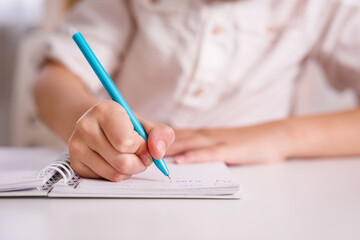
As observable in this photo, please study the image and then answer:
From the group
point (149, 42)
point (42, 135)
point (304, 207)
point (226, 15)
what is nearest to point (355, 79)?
point (226, 15)

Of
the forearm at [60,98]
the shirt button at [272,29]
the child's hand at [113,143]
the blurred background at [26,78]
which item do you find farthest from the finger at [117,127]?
the blurred background at [26,78]

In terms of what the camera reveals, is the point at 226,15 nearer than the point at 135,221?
No

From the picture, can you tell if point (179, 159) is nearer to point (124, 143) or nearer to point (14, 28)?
point (124, 143)

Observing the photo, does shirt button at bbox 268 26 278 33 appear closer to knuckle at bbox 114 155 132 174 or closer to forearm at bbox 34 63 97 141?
forearm at bbox 34 63 97 141

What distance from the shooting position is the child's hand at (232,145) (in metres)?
0.61

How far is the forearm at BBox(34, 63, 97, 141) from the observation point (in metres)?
0.60

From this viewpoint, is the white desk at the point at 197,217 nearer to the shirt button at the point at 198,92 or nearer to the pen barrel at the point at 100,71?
the pen barrel at the point at 100,71

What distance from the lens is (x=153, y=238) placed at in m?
0.35

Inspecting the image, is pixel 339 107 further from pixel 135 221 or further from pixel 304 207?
pixel 135 221

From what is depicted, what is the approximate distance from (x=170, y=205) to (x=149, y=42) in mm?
503

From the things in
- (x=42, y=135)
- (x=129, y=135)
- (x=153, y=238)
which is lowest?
(x=153, y=238)

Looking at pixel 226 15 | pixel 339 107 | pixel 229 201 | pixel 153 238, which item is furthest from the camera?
pixel 339 107

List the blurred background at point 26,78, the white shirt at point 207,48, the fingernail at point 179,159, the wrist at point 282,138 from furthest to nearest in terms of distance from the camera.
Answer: the blurred background at point 26,78, the white shirt at point 207,48, the wrist at point 282,138, the fingernail at point 179,159

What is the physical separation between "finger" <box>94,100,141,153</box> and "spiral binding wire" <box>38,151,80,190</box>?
0.07 metres
